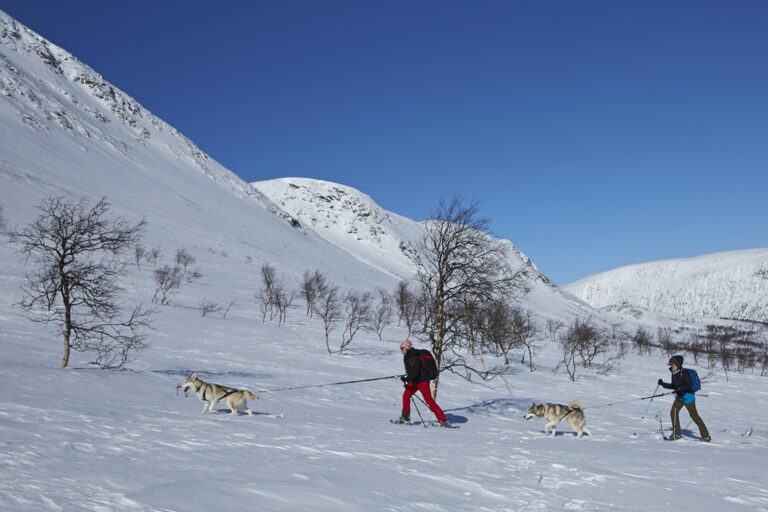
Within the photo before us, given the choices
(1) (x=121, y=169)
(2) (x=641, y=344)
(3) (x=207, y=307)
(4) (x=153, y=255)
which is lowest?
(2) (x=641, y=344)

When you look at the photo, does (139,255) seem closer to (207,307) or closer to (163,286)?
(163,286)

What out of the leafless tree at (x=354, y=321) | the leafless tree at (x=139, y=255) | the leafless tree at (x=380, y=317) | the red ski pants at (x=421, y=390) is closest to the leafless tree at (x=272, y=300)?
the leafless tree at (x=354, y=321)

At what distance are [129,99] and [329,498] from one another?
619ft

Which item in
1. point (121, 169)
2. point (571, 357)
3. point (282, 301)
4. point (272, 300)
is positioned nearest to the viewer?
point (571, 357)

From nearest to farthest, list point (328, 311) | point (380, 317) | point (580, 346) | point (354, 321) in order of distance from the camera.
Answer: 1. point (354, 321)
2. point (328, 311)
3. point (380, 317)
4. point (580, 346)

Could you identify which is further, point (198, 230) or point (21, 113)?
point (21, 113)

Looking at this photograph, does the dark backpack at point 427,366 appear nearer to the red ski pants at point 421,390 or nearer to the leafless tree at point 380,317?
the red ski pants at point 421,390

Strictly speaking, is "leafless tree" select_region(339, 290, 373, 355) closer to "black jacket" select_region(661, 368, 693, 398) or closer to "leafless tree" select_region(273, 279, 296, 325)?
"leafless tree" select_region(273, 279, 296, 325)

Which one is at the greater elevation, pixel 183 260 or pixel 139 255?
pixel 183 260

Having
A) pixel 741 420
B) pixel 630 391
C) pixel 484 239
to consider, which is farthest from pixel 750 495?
pixel 630 391

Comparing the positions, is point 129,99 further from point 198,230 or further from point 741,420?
point 741,420

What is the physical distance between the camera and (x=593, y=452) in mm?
7961

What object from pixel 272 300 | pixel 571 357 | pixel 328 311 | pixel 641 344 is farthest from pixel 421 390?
pixel 641 344

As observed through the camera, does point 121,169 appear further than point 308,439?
Yes
